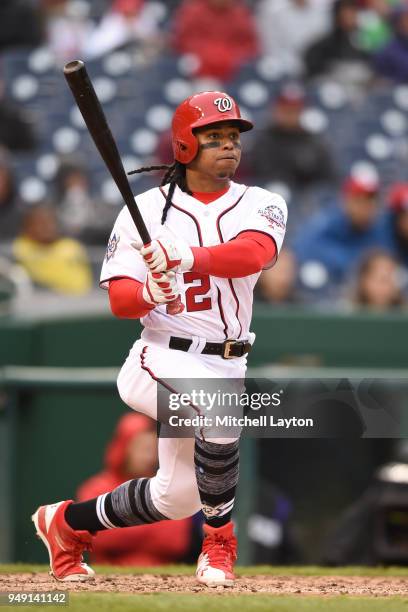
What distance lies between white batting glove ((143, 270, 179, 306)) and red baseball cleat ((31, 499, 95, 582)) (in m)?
0.91

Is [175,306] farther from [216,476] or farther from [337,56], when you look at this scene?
[337,56]

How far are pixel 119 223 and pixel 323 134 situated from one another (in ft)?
21.6

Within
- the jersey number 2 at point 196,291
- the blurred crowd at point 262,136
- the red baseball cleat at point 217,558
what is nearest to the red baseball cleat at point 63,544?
the red baseball cleat at point 217,558

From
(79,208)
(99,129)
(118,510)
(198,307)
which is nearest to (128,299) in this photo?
(198,307)

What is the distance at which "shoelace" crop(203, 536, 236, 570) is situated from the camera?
4.12m

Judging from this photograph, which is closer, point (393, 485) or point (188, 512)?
point (188, 512)

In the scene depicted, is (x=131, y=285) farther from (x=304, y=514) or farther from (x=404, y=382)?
(x=304, y=514)

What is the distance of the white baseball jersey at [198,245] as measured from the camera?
404 cm

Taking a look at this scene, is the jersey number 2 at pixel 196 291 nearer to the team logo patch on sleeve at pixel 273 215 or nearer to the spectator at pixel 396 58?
the team logo patch on sleeve at pixel 273 215

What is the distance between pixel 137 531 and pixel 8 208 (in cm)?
432

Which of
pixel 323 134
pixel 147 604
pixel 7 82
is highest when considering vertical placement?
pixel 7 82

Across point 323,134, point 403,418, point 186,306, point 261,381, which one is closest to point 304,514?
point 403,418

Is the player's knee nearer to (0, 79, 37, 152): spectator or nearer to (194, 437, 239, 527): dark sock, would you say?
(194, 437, 239, 527): dark sock

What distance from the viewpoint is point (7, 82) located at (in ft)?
36.2
